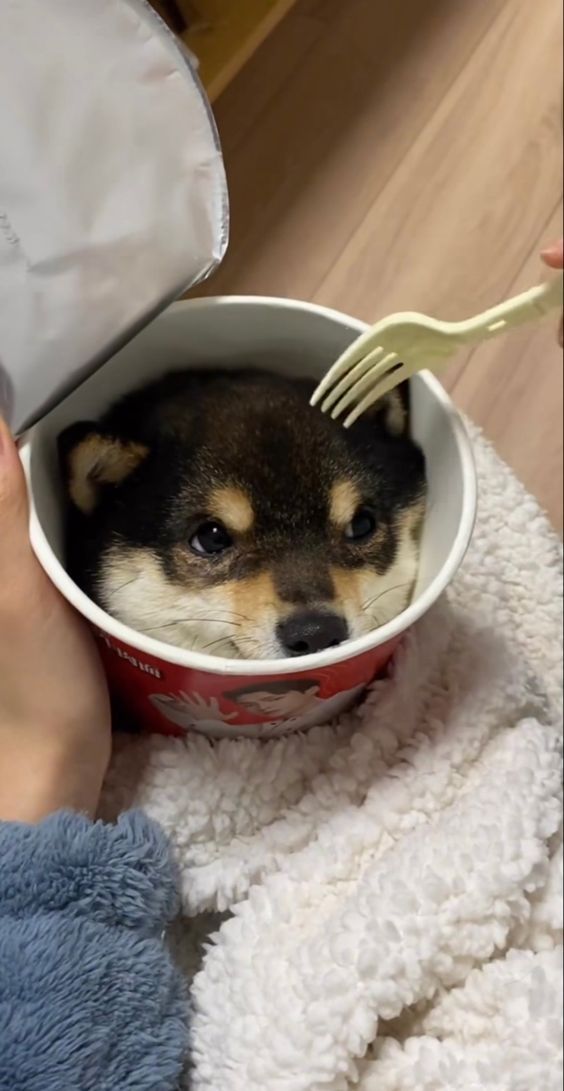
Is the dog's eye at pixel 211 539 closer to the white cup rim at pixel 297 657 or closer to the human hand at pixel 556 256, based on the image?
the white cup rim at pixel 297 657

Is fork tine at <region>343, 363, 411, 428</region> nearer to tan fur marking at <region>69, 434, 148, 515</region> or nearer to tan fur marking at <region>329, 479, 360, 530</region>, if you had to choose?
tan fur marking at <region>329, 479, 360, 530</region>

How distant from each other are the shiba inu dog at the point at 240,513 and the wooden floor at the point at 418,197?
1.41ft

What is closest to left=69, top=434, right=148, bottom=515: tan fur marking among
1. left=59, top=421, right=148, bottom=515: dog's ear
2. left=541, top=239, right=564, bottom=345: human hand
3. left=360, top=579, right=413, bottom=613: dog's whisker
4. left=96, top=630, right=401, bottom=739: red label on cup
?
left=59, top=421, right=148, bottom=515: dog's ear

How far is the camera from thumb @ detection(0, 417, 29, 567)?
0.84 m

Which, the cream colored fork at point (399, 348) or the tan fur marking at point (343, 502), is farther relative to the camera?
the tan fur marking at point (343, 502)

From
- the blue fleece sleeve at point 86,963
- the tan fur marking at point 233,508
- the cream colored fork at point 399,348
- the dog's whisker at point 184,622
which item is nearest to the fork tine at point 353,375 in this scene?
the cream colored fork at point 399,348

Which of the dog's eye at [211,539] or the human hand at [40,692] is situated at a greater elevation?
the dog's eye at [211,539]

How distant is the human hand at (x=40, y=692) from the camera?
868 millimetres

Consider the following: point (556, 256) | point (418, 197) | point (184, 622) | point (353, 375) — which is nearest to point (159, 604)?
point (184, 622)

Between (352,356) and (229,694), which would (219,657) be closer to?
(229,694)

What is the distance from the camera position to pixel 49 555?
0.84m

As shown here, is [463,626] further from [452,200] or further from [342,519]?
[452,200]

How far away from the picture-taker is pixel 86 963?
0.81 m

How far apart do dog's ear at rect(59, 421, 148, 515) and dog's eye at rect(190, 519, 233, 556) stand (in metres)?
0.09
